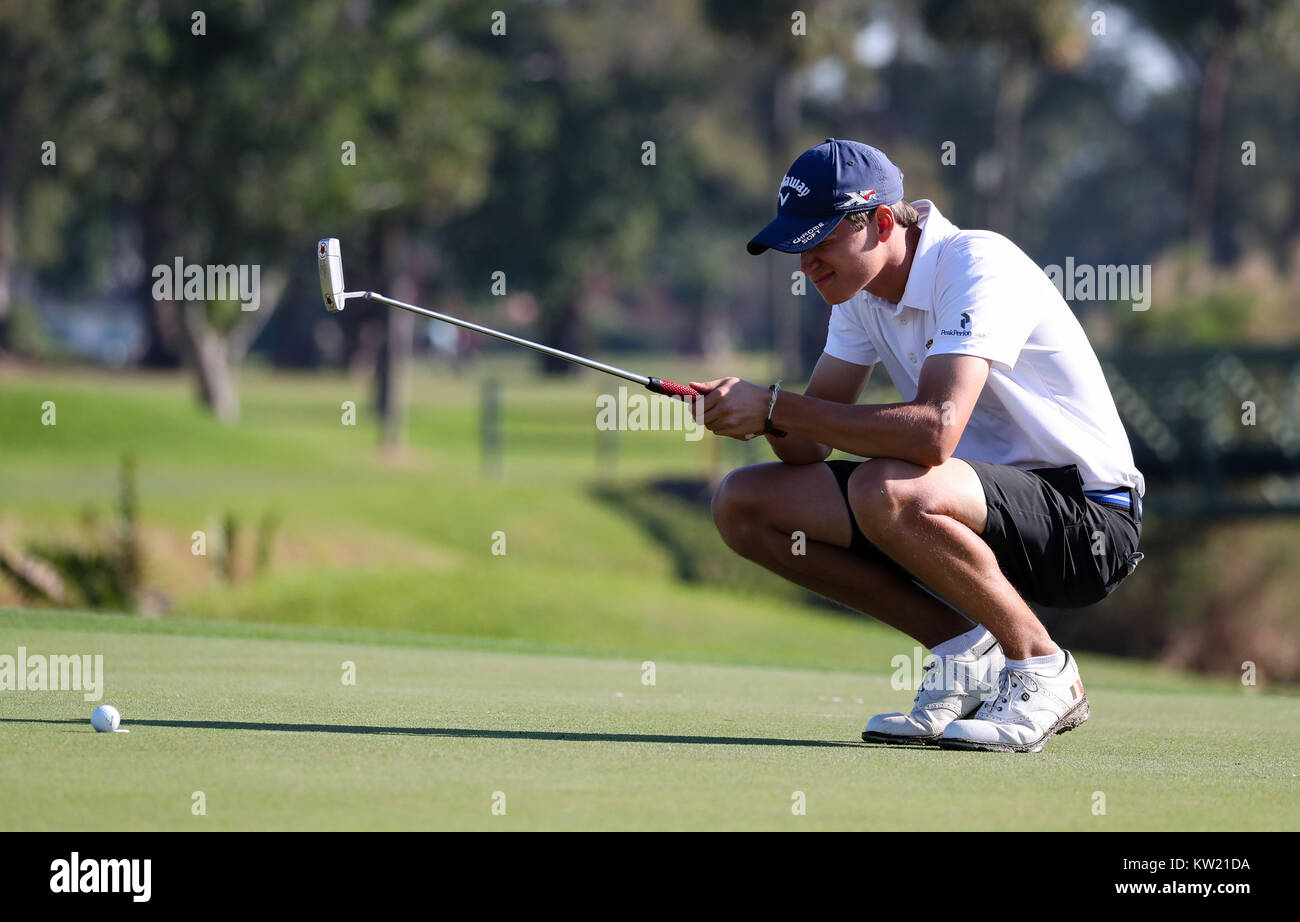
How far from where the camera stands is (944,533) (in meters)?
5.08

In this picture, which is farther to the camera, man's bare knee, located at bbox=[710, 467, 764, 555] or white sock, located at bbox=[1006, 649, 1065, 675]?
man's bare knee, located at bbox=[710, 467, 764, 555]

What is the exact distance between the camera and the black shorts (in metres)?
5.24

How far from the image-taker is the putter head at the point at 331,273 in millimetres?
5750

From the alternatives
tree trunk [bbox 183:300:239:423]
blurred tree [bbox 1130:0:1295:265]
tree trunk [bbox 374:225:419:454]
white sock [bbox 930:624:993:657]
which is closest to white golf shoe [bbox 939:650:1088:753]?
white sock [bbox 930:624:993:657]

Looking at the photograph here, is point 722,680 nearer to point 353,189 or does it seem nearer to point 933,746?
point 933,746

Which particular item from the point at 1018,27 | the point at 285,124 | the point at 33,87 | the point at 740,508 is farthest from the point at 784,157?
the point at 740,508

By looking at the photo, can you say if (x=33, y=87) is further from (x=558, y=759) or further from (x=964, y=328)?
(x=558, y=759)

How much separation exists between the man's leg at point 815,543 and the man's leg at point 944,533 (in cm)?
35

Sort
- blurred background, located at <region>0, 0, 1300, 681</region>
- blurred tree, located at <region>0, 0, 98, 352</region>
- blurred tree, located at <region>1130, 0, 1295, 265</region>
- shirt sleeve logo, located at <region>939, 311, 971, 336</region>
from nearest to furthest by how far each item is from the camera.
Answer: shirt sleeve logo, located at <region>939, 311, 971, 336</region>
blurred background, located at <region>0, 0, 1300, 681</region>
blurred tree, located at <region>0, 0, 98, 352</region>
blurred tree, located at <region>1130, 0, 1295, 265</region>

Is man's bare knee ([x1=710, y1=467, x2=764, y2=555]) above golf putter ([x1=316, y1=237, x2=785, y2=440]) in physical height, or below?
below

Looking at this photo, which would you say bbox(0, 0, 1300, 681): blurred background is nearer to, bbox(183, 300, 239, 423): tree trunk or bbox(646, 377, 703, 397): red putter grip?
bbox(183, 300, 239, 423): tree trunk

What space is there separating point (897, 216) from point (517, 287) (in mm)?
39671

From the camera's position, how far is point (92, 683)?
240 inches

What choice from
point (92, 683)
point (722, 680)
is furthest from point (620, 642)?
point (92, 683)
